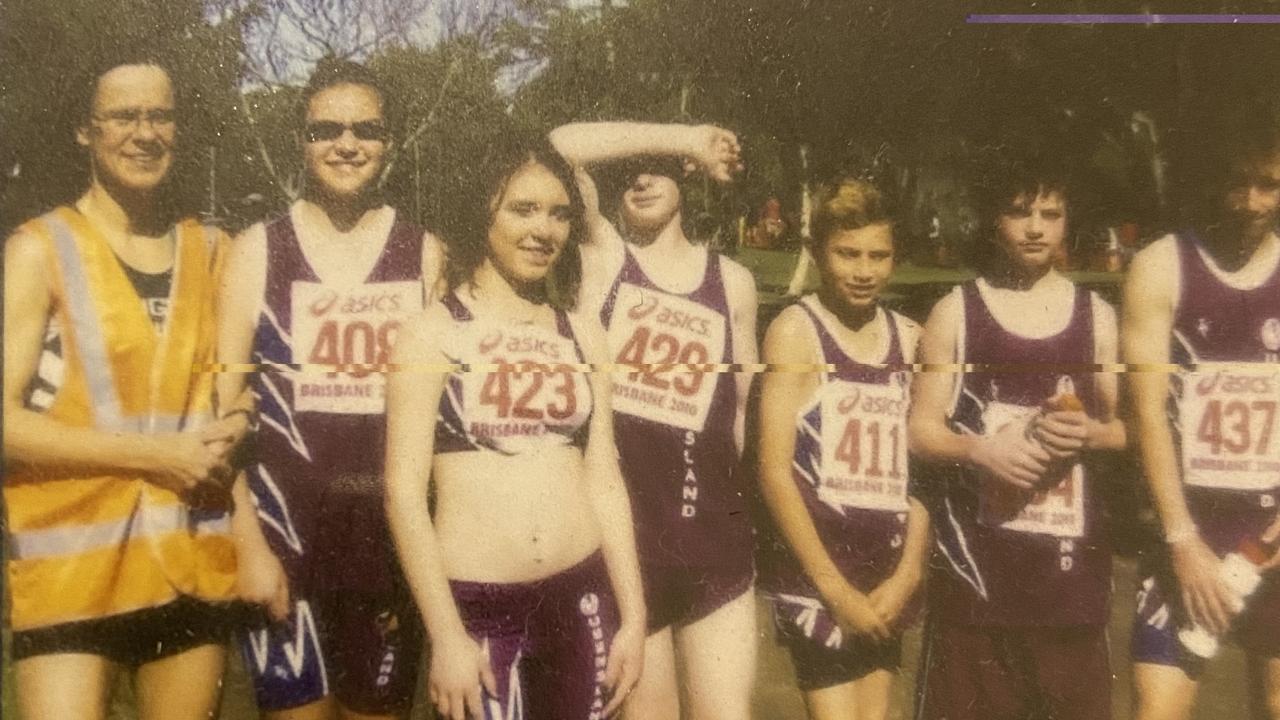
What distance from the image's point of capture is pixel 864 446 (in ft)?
11.2

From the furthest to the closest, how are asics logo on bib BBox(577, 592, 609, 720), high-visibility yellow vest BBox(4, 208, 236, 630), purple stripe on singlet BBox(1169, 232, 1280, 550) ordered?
1. purple stripe on singlet BBox(1169, 232, 1280, 550)
2. asics logo on bib BBox(577, 592, 609, 720)
3. high-visibility yellow vest BBox(4, 208, 236, 630)

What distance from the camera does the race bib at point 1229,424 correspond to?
136 inches

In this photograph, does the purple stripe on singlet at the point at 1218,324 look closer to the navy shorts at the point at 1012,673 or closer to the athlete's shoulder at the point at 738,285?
the navy shorts at the point at 1012,673

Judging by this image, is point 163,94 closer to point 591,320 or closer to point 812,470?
point 591,320

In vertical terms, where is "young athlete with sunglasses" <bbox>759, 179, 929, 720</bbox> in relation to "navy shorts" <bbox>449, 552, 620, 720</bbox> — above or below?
above

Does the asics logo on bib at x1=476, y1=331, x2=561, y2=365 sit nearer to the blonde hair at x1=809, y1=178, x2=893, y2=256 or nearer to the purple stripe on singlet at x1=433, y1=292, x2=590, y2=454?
the purple stripe on singlet at x1=433, y1=292, x2=590, y2=454

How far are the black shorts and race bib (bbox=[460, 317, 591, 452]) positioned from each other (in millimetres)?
945

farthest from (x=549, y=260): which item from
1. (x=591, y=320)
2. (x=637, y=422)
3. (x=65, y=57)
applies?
(x=65, y=57)

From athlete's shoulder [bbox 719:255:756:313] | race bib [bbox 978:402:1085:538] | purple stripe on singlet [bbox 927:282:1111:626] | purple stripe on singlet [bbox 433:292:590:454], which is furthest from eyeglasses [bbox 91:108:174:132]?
race bib [bbox 978:402:1085:538]

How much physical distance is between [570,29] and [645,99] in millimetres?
301

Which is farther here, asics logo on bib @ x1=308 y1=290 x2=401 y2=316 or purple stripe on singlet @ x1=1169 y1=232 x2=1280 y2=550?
purple stripe on singlet @ x1=1169 y1=232 x2=1280 y2=550

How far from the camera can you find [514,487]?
330 cm

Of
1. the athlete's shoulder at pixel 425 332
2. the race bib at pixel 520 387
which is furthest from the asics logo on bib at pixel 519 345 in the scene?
the athlete's shoulder at pixel 425 332

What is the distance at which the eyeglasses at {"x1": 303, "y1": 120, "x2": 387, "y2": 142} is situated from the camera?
10.8 feet
